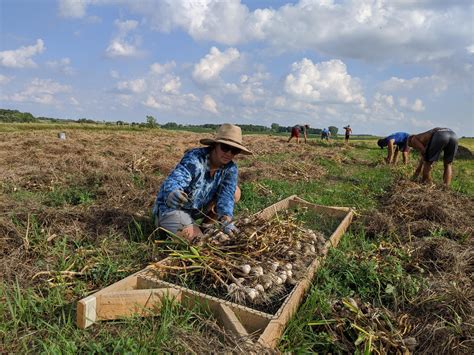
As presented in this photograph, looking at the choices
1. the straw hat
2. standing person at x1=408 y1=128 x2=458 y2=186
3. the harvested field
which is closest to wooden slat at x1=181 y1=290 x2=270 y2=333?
the harvested field

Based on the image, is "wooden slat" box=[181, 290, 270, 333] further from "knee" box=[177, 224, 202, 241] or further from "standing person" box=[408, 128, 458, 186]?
"standing person" box=[408, 128, 458, 186]

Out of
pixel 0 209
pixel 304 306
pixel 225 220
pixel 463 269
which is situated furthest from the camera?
pixel 0 209

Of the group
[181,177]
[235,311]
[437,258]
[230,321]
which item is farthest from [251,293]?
[437,258]

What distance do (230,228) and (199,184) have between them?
742 mm

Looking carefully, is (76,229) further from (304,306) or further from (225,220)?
(304,306)

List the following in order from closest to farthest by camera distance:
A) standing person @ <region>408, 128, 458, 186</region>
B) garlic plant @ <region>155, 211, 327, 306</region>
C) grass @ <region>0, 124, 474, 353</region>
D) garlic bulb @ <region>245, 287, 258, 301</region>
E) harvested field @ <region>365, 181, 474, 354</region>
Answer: grass @ <region>0, 124, 474, 353</region>
harvested field @ <region>365, 181, 474, 354</region>
garlic bulb @ <region>245, 287, 258, 301</region>
garlic plant @ <region>155, 211, 327, 306</region>
standing person @ <region>408, 128, 458, 186</region>

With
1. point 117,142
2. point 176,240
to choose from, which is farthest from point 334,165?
point 176,240

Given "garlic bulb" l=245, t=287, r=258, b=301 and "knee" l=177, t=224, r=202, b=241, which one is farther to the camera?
"knee" l=177, t=224, r=202, b=241

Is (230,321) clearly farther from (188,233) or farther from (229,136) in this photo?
(229,136)

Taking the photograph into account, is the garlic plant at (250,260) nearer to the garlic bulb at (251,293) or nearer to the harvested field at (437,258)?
the garlic bulb at (251,293)

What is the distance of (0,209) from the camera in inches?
167

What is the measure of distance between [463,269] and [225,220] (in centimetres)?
235

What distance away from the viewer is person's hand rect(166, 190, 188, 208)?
10.8ft

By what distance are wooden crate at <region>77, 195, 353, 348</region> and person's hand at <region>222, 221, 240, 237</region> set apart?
0.78 metres
